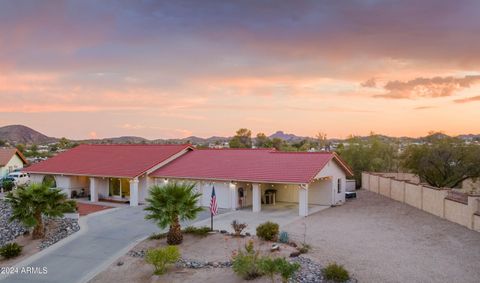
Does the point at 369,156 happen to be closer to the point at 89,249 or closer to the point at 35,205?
the point at 89,249

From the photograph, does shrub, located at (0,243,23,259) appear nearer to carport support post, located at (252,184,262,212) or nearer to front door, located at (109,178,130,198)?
front door, located at (109,178,130,198)

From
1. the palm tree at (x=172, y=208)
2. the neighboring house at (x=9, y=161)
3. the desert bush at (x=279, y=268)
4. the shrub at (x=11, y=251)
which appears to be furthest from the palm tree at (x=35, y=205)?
the neighboring house at (x=9, y=161)

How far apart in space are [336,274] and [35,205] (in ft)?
60.5

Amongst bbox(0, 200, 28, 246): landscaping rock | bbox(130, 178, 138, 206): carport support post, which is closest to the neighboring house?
bbox(0, 200, 28, 246): landscaping rock

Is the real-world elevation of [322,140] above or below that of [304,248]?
above

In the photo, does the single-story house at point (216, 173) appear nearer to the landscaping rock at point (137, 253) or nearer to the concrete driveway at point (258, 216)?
the concrete driveway at point (258, 216)

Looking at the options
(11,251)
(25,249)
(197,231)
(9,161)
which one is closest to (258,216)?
(197,231)

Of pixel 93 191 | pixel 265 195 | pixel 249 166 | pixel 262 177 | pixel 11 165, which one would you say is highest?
pixel 249 166

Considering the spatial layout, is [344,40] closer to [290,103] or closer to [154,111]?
[290,103]

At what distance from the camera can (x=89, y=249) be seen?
2259cm

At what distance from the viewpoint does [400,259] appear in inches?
738

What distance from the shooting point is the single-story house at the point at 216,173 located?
3186cm

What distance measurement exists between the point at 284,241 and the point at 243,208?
12.2m

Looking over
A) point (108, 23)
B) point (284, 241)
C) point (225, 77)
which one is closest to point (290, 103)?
point (225, 77)
